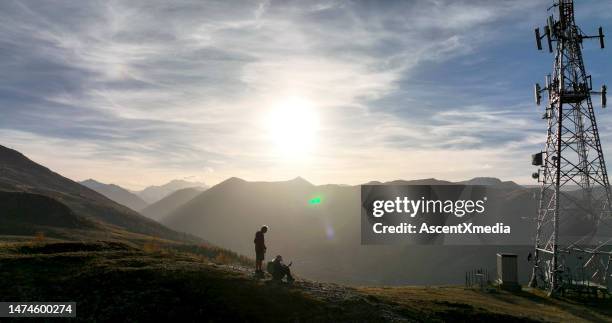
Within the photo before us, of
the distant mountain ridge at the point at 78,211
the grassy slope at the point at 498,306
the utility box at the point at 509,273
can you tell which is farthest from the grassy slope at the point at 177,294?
the distant mountain ridge at the point at 78,211

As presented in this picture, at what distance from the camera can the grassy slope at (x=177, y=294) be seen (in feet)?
70.0

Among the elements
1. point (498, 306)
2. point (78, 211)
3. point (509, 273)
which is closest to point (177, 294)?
point (498, 306)

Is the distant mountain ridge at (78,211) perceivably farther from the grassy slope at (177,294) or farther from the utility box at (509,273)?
the utility box at (509,273)

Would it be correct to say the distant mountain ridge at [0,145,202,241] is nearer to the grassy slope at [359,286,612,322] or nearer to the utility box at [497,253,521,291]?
the grassy slope at [359,286,612,322]

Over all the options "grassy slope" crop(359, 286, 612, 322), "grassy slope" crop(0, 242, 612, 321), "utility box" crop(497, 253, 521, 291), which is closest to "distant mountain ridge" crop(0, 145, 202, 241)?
"grassy slope" crop(0, 242, 612, 321)

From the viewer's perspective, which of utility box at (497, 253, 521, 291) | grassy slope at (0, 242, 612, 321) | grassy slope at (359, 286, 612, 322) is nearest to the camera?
grassy slope at (0, 242, 612, 321)

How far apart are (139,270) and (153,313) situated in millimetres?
5423

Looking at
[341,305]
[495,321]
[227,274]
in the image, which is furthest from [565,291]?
[227,274]

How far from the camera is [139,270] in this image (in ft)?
83.7

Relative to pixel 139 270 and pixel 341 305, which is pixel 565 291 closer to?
pixel 341 305

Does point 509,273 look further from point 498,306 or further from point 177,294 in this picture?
point 177,294

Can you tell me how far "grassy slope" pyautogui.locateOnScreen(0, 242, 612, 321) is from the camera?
2133cm

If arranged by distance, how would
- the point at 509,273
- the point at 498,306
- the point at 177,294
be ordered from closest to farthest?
the point at 177,294 < the point at 498,306 < the point at 509,273

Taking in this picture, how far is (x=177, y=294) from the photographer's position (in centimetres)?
2267
